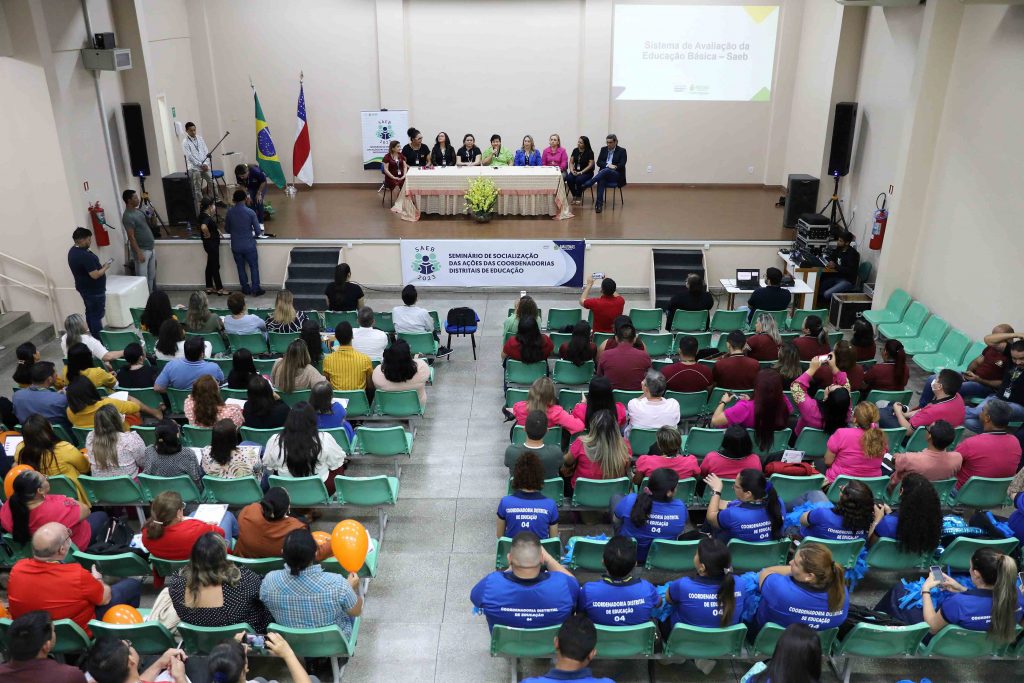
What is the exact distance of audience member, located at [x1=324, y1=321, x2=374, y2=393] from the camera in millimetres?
7301

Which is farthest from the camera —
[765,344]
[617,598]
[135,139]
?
[135,139]

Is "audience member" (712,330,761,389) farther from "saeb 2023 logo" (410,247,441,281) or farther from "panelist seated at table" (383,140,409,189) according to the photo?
"panelist seated at table" (383,140,409,189)

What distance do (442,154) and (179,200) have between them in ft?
14.5

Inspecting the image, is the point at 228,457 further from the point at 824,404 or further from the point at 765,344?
the point at 765,344

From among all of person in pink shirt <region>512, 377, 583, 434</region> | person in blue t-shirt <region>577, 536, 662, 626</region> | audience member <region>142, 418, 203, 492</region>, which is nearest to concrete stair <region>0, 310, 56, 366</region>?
audience member <region>142, 418, 203, 492</region>

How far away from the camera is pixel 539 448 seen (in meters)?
5.65

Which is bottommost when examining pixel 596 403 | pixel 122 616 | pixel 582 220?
pixel 122 616

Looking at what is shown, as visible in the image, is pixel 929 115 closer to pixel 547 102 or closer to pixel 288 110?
pixel 547 102

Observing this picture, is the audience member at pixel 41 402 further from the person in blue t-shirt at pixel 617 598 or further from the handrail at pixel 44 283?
the handrail at pixel 44 283

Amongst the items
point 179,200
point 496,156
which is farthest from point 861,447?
point 179,200

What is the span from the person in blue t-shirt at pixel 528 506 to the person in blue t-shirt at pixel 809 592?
1.42 metres

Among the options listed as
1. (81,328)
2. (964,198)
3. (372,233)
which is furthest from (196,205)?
(964,198)

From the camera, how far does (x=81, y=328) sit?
730 cm

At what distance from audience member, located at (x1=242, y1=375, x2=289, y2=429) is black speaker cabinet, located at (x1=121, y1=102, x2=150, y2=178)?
296 inches
